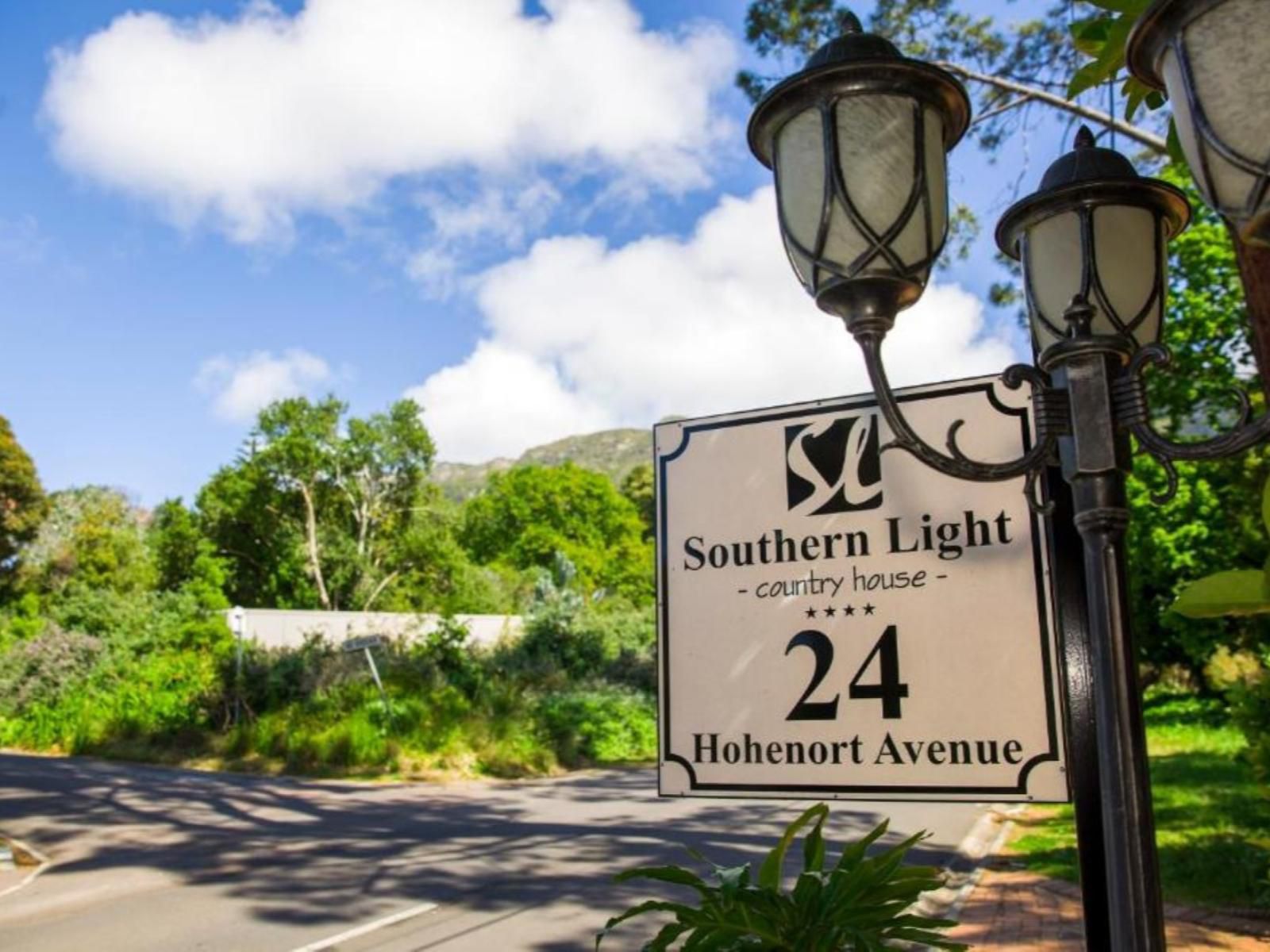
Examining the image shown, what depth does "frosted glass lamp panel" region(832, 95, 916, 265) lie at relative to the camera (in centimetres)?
164

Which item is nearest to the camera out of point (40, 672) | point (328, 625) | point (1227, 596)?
point (1227, 596)

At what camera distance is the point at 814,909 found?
6.30 ft

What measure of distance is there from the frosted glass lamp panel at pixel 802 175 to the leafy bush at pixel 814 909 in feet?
3.62

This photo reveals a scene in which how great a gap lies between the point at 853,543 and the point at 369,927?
5.91 m

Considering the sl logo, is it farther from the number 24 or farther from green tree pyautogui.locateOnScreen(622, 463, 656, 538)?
green tree pyautogui.locateOnScreen(622, 463, 656, 538)

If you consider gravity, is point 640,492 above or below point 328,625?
above

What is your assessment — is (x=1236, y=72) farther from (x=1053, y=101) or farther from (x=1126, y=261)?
(x=1053, y=101)

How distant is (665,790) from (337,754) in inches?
655

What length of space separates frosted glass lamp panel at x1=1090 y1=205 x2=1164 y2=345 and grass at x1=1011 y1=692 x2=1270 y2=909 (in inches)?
110

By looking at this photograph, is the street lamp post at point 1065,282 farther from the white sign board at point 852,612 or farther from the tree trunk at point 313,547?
the tree trunk at point 313,547

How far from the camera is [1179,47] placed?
49.5 inches

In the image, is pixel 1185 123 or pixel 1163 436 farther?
pixel 1163 436

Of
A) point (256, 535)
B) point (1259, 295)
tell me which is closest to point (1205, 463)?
point (1259, 295)

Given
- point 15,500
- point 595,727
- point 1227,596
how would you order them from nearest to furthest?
point 1227,596 → point 595,727 → point 15,500
